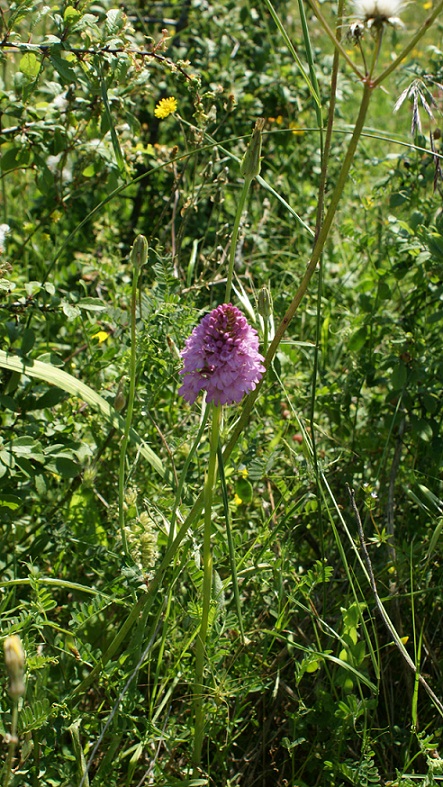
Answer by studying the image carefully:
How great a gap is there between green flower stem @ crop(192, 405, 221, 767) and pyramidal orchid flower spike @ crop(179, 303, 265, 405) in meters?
0.04

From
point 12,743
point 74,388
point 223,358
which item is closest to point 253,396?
point 223,358

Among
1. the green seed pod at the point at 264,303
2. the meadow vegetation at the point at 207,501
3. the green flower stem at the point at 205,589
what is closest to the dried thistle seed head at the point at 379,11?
the meadow vegetation at the point at 207,501

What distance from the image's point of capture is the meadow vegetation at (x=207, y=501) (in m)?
1.22

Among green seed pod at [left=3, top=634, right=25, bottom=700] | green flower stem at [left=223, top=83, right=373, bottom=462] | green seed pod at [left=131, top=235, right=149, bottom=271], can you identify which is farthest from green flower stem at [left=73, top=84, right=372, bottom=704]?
green seed pod at [left=3, top=634, right=25, bottom=700]

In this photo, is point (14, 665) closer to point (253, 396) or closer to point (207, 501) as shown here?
point (207, 501)

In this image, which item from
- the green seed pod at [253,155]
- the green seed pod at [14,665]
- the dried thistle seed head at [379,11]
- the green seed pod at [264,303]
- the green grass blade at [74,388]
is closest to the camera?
the green seed pod at [14,665]

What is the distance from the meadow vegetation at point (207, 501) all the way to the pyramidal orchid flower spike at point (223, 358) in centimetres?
2

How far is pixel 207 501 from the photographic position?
1.14m

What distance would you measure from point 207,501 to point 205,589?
0.14 m

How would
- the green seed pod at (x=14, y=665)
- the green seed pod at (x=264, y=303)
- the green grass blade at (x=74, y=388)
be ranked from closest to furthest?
the green seed pod at (x=14, y=665)
the green seed pod at (x=264, y=303)
the green grass blade at (x=74, y=388)

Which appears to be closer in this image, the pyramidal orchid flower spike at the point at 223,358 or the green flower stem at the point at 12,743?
the green flower stem at the point at 12,743

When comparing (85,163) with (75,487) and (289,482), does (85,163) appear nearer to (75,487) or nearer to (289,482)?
(75,487)

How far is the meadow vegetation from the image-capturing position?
48.0 inches

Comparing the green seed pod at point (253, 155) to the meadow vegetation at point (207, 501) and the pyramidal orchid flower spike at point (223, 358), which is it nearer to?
the meadow vegetation at point (207, 501)
